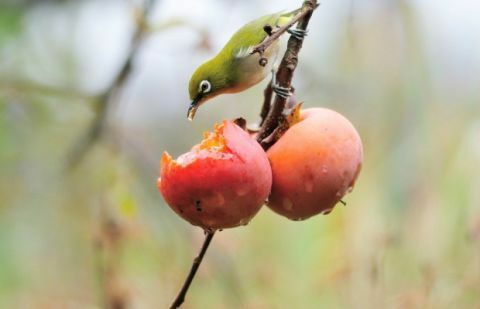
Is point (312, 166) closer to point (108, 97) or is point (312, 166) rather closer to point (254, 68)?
point (254, 68)

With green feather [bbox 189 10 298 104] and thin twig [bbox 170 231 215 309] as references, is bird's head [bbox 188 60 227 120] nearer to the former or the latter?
green feather [bbox 189 10 298 104]

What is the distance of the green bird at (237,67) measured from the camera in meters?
1.08

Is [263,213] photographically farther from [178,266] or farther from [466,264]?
[466,264]

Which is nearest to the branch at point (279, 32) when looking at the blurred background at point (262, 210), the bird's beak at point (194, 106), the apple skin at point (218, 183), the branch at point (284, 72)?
the branch at point (284, 72)

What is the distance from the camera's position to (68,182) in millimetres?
2623

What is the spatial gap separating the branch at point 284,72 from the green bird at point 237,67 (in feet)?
0.38

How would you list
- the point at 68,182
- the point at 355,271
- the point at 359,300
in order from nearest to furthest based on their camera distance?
1. the point at 359,300
2. the point at 355,271
3. the point at 68,182

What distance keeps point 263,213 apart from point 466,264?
1.01 metres

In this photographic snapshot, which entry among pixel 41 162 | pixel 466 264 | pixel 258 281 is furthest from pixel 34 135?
pixel 466 264

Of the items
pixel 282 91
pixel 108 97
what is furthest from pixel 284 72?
pixel 108 97

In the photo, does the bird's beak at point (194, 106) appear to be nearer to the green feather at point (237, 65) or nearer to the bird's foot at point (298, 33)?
the green feather at point (237, 65)

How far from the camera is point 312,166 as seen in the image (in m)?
0.93

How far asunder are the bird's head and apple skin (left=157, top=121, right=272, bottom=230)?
219mm

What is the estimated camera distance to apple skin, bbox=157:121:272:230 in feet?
2.86
